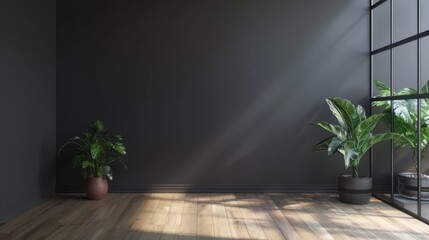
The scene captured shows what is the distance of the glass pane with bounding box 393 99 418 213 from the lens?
4031 mm

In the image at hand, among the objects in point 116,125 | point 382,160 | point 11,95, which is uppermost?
point 11,95

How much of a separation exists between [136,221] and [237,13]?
2.83 meters

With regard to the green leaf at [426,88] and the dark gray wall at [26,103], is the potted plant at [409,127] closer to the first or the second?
the green leaf at [426,88]

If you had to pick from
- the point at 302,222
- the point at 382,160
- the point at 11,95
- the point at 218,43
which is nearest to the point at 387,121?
the point at 382,160

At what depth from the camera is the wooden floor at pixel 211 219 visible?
3135 mm

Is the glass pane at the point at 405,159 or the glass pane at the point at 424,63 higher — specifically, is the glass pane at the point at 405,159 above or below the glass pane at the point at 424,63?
below

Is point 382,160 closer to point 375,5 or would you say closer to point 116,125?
point 375,5

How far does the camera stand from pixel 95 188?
434 centimetres

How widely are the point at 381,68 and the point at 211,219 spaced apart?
289cm

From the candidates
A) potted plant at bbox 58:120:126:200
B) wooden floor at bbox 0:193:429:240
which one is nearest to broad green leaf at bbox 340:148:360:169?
wooden floor at bbox 0:193:429:240

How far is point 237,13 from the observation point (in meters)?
4.84

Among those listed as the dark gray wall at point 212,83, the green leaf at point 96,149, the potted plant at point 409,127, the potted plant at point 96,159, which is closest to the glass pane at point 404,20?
the dark gray wall at point 212,83

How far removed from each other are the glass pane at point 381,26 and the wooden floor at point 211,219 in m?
1.96

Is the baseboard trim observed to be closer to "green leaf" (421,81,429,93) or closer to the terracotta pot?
the terracotta pot
